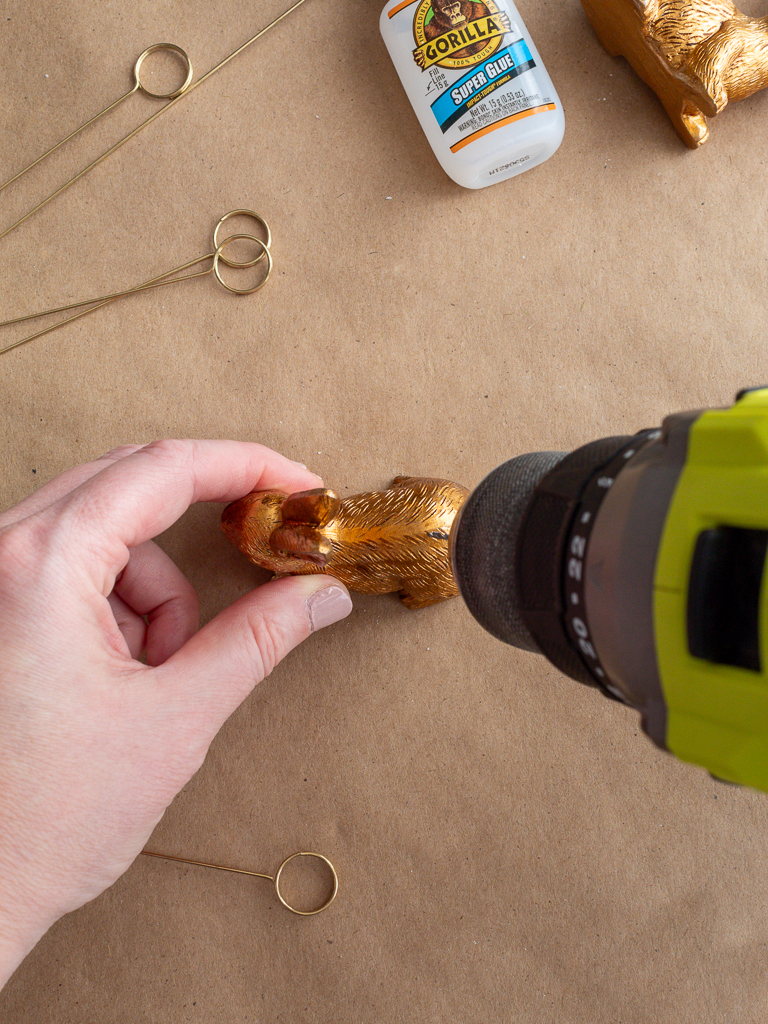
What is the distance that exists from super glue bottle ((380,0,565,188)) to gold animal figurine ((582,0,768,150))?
91mm

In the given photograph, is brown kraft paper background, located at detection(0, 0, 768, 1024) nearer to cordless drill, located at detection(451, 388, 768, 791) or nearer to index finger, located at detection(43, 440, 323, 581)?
index finger, located at detection(43, 440, 323, 581)

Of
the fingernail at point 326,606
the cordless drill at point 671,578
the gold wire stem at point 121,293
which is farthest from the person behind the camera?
the gold wire stem at point 121,293

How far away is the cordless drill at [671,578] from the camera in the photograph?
24 centimetres

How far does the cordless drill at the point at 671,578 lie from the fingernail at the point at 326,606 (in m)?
0.27

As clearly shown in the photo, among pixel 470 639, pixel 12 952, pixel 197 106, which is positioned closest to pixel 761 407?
pixel 470 639

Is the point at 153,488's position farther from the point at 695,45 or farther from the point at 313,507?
Result: the point at 695,45

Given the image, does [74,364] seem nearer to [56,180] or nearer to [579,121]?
[56,180]

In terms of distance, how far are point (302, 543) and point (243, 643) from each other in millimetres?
94

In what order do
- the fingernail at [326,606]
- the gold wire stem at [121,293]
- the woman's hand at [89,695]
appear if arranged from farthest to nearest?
the gold wire stem at [121,293] → the fingernail at [326,606] → the woman's hand at [89,695]

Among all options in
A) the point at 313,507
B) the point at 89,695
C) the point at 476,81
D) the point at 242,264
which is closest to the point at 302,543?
the point at 313,507

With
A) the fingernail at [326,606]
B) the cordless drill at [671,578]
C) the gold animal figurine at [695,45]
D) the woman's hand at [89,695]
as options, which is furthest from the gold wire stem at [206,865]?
the gold animal figurine at [695,45]

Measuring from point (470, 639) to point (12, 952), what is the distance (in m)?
0.44

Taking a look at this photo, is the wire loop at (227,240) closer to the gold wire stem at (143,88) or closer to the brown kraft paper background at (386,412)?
the brown kraft paper background at (386,412)

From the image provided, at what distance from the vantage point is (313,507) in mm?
556
